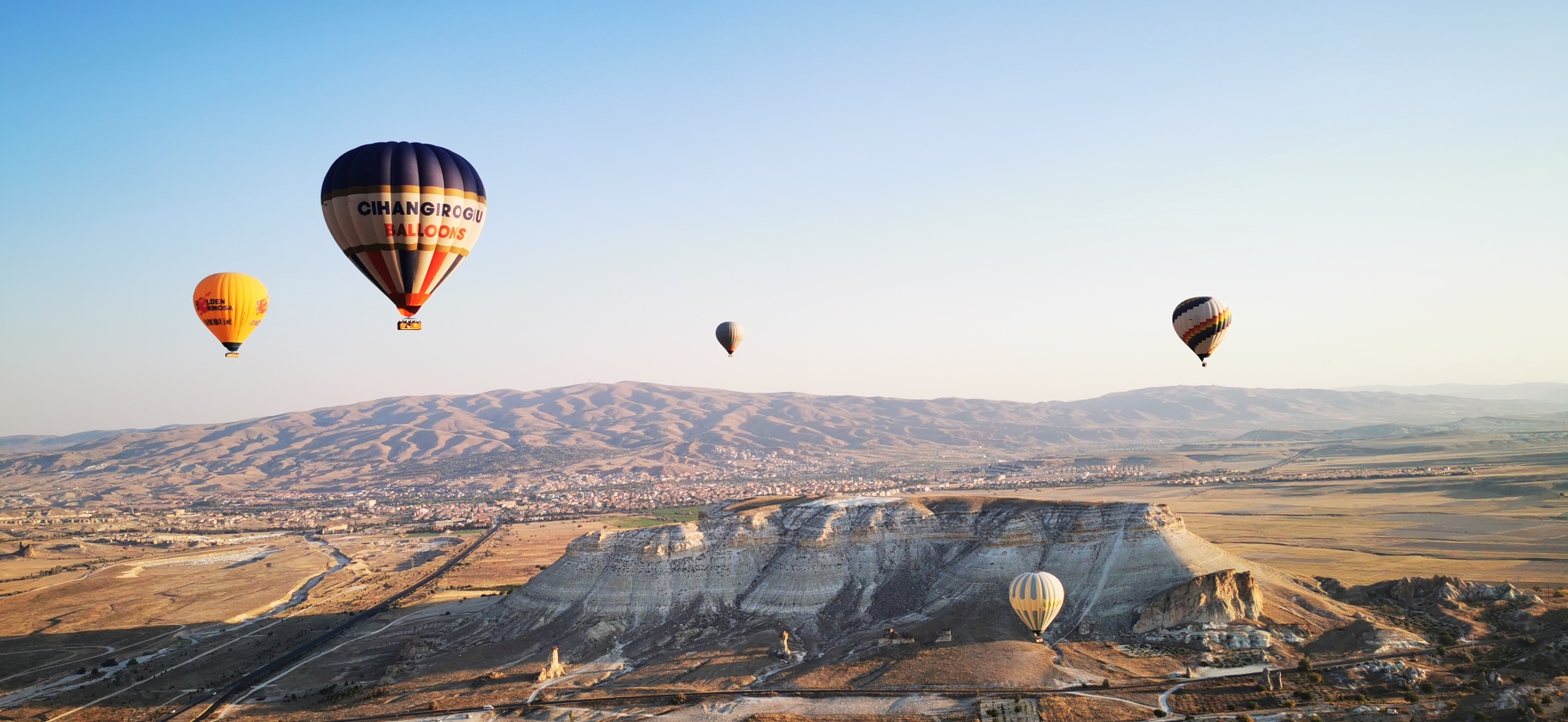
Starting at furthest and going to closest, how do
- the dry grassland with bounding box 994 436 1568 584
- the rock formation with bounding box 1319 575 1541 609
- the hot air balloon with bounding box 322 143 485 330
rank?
the dry grassland with bounding box 994 436 1568 584 → the rock formation with bounding box 1319 575 1541 609 → the hot air balloon with bounding box 322 143 485 330

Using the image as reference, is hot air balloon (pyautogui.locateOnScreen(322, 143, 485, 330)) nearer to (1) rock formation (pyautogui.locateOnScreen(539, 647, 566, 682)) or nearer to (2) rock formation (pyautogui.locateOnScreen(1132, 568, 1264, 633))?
(1) rock formation (pyautogui.locateOnScreen(539, 647, 566, 682))

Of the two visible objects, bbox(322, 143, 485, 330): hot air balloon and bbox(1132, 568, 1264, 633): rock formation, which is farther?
bbox(1132, 568, 1264, 633): rock formation

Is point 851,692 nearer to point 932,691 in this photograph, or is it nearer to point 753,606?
point 932,691

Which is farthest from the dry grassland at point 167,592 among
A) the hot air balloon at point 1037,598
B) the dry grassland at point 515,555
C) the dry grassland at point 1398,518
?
the dry grassland at point 1398,518

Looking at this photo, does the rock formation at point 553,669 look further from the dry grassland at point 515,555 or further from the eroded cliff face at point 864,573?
the dry grassland at point 515,555

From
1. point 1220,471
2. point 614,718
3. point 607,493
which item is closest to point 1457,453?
point 1220,471

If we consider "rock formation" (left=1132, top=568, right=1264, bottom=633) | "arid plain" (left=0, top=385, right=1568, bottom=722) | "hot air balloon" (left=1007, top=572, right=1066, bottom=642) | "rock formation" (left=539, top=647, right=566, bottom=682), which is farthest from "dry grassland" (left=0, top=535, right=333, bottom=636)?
"rock formation" (left=1132, top=568, right=1264, bottom=633)
